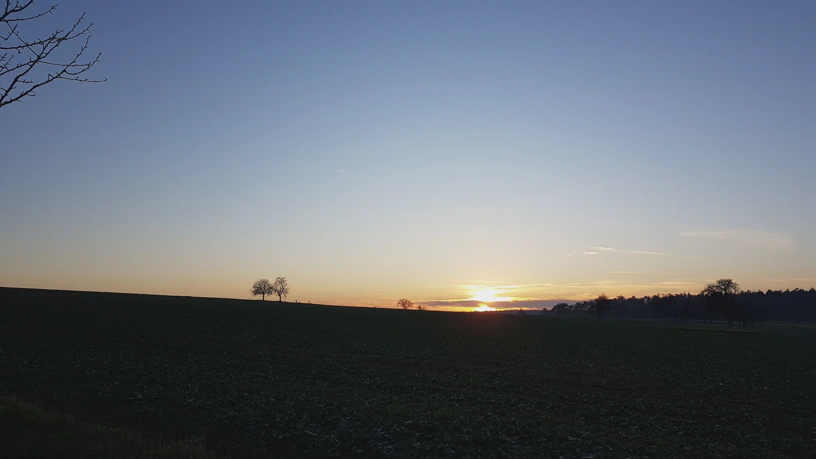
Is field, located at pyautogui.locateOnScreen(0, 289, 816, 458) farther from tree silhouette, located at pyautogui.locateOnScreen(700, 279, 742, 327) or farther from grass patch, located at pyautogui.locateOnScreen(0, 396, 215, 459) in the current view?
tree silhouette, located at pyautogui.locateOnScreen(700, 279, 742, 327)

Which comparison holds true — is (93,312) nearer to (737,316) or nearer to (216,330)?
(216,330)

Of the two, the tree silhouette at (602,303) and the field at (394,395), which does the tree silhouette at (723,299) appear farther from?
the field at (394,395)

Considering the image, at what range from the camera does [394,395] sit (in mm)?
24141

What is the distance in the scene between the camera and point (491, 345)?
52.8m

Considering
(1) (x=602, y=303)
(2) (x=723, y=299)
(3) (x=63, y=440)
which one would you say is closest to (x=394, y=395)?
(3) (x=63, y=440)

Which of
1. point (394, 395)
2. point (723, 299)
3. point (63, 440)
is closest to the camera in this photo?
point (63, 440)

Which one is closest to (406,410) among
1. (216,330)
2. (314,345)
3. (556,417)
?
(556,417)

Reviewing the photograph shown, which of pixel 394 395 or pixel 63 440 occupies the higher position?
pixel 63 440

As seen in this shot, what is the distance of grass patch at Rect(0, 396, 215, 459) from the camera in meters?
10.1

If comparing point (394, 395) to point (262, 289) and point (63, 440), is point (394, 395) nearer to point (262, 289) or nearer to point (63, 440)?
point (63, 440)

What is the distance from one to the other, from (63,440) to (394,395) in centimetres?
1569

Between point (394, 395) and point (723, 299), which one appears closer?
point (394, 395)

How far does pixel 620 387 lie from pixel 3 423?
98.0 feet

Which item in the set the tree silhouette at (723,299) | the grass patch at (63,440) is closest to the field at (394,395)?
the grass patch at (63,440)
